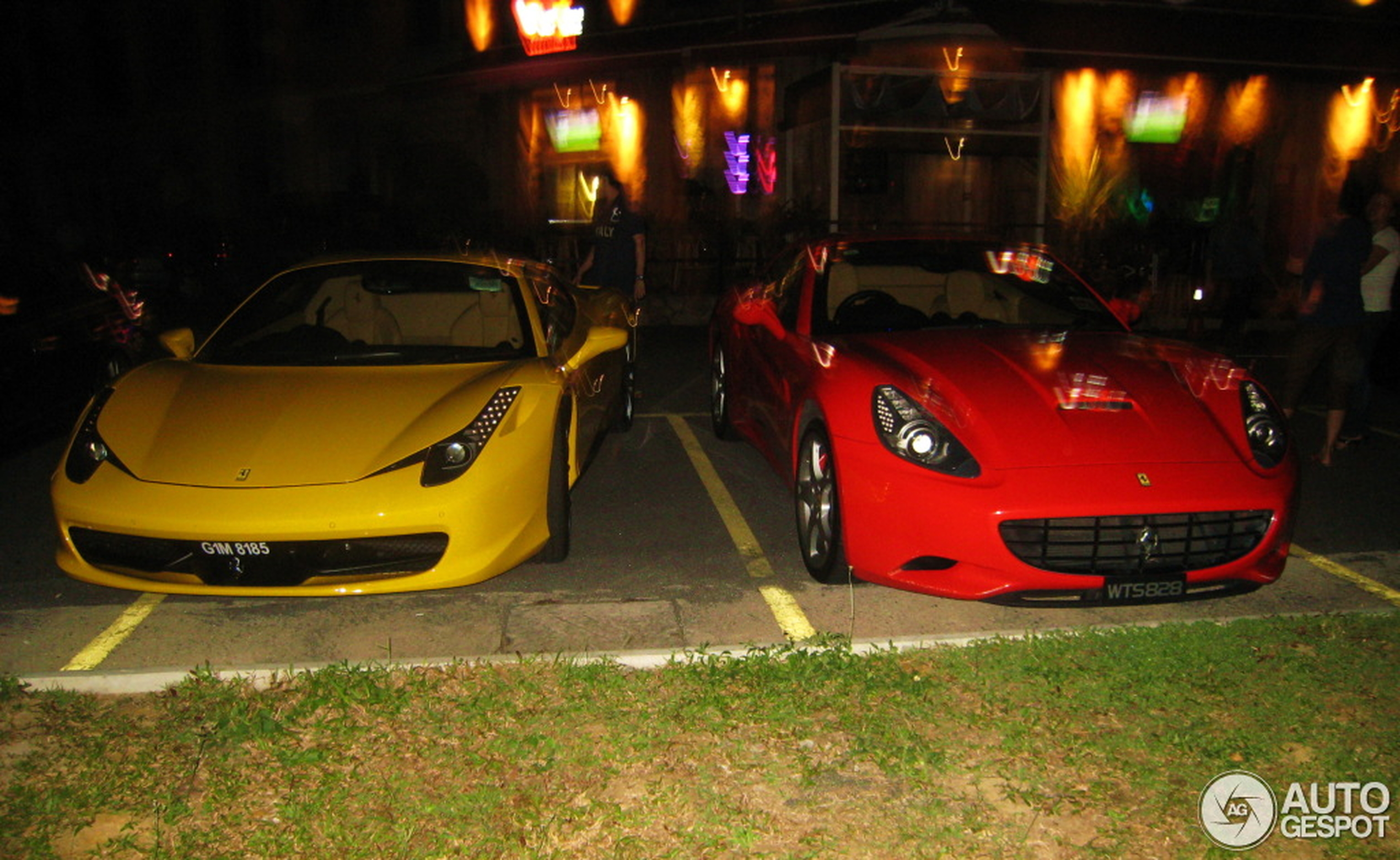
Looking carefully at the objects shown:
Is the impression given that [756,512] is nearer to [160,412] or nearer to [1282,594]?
[1282,594]

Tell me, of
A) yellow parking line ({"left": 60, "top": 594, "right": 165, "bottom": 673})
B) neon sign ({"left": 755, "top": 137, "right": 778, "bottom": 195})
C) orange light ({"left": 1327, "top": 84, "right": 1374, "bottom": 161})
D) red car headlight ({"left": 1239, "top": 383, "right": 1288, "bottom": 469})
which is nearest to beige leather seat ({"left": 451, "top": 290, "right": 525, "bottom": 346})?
yellow parking line ({"left": 60, "top": 594, "right": 165, "bottom": 673})

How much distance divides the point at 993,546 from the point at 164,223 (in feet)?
78.3

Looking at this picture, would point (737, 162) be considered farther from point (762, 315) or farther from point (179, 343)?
point (179, 343)

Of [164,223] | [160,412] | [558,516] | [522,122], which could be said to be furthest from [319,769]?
[164,223]

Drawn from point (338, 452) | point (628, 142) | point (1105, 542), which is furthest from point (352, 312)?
point (628, 142)

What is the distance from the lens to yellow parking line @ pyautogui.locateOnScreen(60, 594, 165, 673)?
13.4 ft

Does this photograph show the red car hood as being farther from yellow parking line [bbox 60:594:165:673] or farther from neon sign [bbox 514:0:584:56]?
neon sign [bbox 514:0:584:56]

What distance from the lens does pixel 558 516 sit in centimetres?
494

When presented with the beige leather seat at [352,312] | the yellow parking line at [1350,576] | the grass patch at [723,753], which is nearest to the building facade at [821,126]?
the yellow parking line at [1350,576]

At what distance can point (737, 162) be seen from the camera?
64.5 feet

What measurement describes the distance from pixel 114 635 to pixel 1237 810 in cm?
397

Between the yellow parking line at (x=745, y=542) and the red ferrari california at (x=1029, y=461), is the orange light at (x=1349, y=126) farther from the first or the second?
the red ferrari california at (x=1029, y=461)

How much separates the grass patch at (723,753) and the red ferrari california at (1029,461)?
1.04ft

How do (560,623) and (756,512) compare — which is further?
(756,512)
